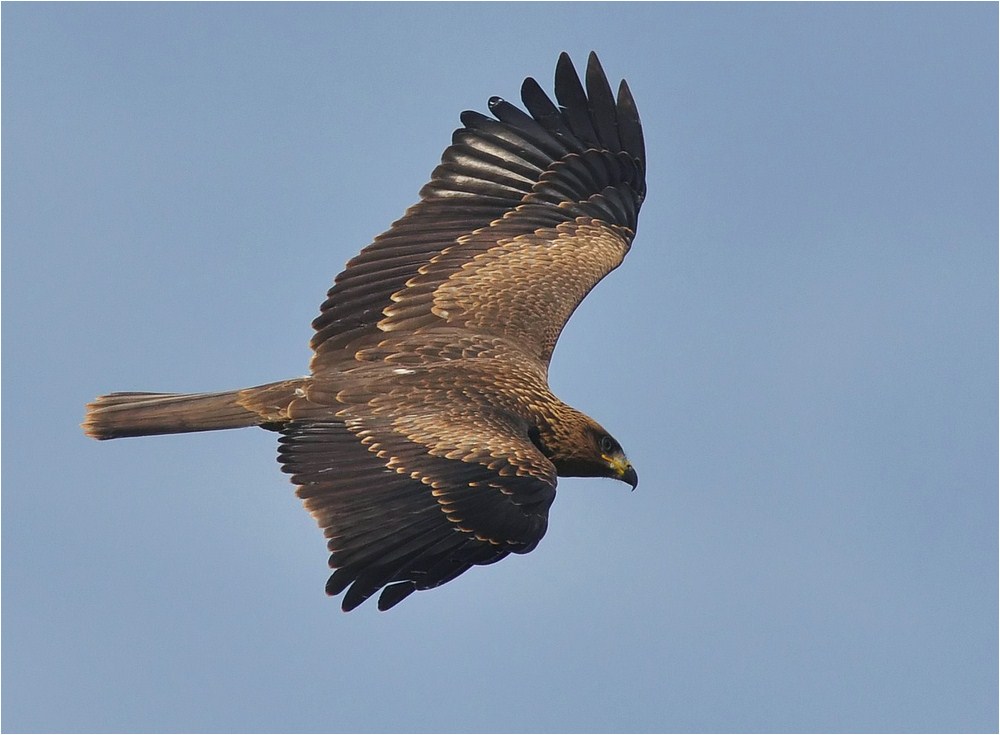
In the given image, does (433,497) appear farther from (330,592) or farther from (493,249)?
(493,249)

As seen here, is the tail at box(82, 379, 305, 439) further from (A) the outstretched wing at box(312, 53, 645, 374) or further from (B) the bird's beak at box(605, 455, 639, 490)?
(B) the bird's beak at box(605, 455, 639, 490)

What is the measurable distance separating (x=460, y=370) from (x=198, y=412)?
6.45 feet

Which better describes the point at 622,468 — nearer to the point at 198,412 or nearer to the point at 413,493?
the point at 413,493

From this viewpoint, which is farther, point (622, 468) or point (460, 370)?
point (622, 468)

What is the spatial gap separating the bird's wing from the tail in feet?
1.37

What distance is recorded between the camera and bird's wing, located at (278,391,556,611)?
11.6 metres

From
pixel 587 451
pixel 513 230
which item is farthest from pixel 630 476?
pixel 513 230

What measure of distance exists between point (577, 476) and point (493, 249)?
2.26 m

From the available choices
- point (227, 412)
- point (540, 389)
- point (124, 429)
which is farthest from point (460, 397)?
point (124, 429)

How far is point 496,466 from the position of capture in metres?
12.2

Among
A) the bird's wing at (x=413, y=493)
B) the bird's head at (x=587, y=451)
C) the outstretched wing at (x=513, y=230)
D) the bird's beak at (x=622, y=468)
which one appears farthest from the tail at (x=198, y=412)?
the bird's beak at (x=622, y=468)

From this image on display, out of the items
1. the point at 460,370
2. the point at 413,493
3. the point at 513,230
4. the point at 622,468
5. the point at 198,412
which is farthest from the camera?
the point at 513,230

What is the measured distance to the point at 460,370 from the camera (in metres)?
13.5

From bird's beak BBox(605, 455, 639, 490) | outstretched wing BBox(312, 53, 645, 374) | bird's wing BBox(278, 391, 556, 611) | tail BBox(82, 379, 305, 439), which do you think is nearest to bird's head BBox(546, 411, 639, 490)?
bird's beak BBox(605, 455, 639, 490)
